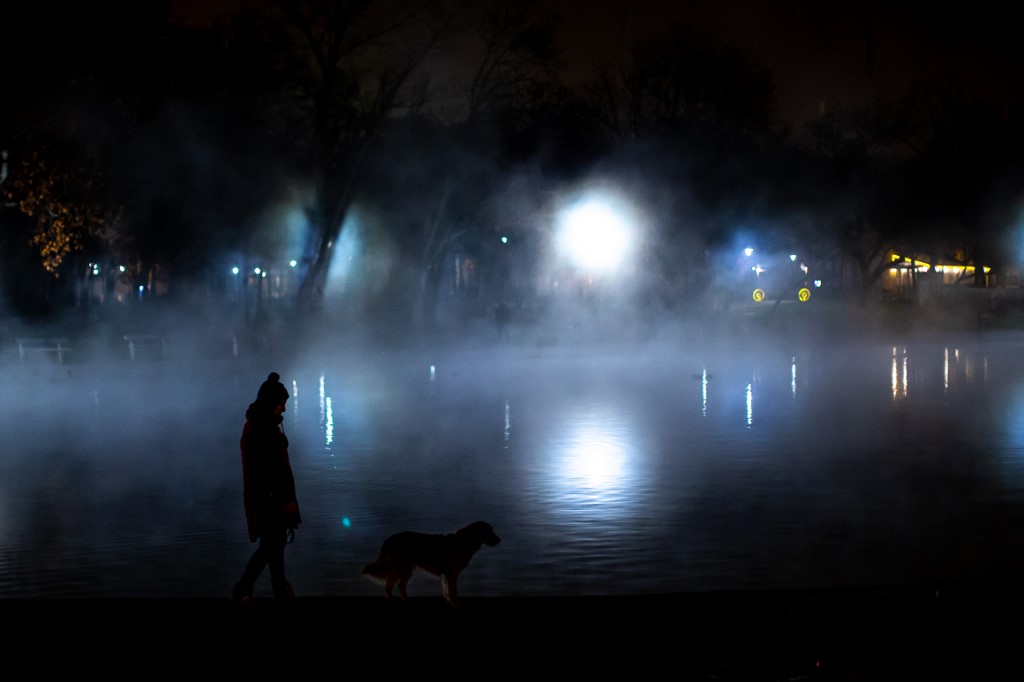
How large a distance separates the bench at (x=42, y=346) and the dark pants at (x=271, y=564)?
3152 centimetres

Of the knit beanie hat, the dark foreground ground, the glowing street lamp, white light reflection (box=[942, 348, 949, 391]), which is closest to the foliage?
white light reflection (box=[942, 348, 949, 391])

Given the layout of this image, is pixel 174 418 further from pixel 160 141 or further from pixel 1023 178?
pixel 1023 178

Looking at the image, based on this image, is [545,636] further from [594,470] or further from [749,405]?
[749,405]

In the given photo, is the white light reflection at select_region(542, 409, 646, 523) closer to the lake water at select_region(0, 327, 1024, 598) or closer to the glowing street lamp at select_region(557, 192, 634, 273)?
the lake water at select_region(0, 327, 1024, 598)

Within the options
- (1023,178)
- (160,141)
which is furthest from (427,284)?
(1023,178)

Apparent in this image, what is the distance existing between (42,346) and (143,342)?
3.51m

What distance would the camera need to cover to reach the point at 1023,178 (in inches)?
2768

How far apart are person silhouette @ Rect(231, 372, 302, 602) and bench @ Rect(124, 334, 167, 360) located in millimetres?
32796

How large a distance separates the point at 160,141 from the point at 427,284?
1810 cm

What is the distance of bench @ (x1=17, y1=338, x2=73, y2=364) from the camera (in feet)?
126

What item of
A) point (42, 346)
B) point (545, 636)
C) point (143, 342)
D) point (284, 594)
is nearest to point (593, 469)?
point (284, 594)

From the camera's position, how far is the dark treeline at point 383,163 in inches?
1292

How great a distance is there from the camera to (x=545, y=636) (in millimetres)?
7613

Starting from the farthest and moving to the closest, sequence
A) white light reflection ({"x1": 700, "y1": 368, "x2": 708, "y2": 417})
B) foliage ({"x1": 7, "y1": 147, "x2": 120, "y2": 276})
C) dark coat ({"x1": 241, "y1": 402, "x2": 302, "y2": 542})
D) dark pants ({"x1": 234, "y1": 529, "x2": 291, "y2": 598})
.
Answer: foliage ({"x1": 7, "y1": 147, "x2": 120, "y2": 276}) < white light reflection ({"x1": 700, "y1": 368, "x2": 708, "y2": 417}) < dark pants ({"x1": 234, "y1": 529, "x2": 291, "y2": 598}) < dark coat ({"x1": 241, "y1": 402, "x2": 302, "y2": 542})
